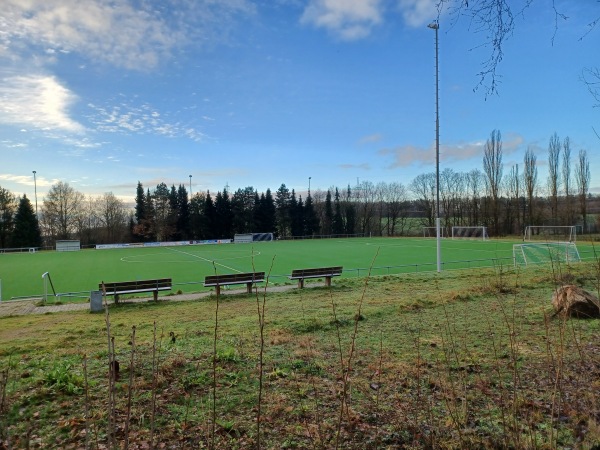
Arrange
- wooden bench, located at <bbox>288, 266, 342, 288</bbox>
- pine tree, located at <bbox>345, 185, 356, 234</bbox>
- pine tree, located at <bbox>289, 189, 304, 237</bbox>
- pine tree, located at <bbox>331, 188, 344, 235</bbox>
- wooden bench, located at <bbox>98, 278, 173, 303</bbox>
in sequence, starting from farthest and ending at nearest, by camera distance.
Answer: pine tree, located at <bbox>331, 188, 344, 235</bbox> → pine tree, located at <bbox>345, 185, 356, 234</bbox> → pine tree, located at <bbox>289, 189, 304, 237</bbox> → wooden bench, located at <bbox>288, 266, 342, 288</bbox> → wooden bench, located at <bbox>98, 278, 173, 303</bbox>

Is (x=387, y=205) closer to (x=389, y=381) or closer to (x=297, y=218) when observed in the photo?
(x=297, y=218)

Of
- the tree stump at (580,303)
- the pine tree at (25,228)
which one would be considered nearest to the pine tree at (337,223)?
the pine tree at (25,228)

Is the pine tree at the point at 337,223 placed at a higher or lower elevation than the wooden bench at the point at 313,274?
higher

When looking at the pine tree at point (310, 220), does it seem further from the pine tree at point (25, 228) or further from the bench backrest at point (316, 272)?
the bench backrest at point (316, 272)

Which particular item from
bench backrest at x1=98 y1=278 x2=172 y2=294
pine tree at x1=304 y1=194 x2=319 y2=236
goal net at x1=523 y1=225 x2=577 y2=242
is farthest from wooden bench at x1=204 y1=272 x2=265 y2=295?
pine tree at x1=304 y1=194 x2=319 y2=236

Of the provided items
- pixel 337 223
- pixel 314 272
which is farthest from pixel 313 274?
pixel 337 223

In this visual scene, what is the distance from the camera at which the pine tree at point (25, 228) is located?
2371 inches

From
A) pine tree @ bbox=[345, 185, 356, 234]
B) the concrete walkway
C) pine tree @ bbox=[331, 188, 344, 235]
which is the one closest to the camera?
the concrete walkway

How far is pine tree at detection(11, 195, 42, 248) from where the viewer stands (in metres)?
60.2

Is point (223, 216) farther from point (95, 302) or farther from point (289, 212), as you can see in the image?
point (95, 302)

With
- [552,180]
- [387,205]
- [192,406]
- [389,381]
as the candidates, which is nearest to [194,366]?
[192,406]

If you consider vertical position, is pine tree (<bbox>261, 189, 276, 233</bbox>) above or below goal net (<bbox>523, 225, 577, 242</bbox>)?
above

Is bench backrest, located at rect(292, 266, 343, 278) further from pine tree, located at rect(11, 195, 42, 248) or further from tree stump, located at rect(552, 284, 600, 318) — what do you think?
pine tree, located at rect(11, 195, 42, 248)

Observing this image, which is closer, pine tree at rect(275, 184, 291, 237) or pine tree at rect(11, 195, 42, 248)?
pine tree at rect(11, 195, 42, 248)
